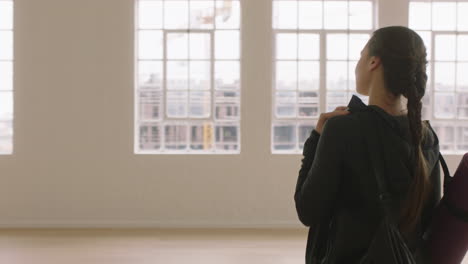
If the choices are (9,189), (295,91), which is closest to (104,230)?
(9,189)

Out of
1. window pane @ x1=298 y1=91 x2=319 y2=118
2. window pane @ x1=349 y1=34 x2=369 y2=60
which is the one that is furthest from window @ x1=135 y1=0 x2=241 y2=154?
window pane @ x1=349 y1=34 x2=369 y2=60

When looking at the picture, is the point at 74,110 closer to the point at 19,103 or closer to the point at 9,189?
the point at 19,103

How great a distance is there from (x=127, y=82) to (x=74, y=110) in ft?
2.24

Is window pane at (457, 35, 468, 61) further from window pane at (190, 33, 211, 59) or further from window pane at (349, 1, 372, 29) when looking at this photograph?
window pane at (190, 33, 211, 59)

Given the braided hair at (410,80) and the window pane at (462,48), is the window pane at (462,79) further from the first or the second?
the braided hair at (410,80)

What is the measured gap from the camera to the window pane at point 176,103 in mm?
5656

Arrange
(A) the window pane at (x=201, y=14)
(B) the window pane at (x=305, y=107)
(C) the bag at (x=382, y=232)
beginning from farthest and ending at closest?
(B) the window pane at (x=305, y=107)
(A) the window pane at (x=201, y=14)
(C) the bag at (x=382, y=232)

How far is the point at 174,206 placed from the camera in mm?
5434

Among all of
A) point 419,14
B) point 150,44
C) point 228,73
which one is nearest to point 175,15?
point 150,44

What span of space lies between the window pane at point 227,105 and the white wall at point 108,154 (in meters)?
0.22

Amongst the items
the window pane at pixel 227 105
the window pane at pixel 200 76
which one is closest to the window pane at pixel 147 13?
the window pane at pixel 200 76

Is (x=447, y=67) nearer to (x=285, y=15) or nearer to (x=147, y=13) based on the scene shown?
(x=285, y=15)

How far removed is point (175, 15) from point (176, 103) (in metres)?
1.04

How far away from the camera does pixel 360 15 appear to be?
5680 mm
